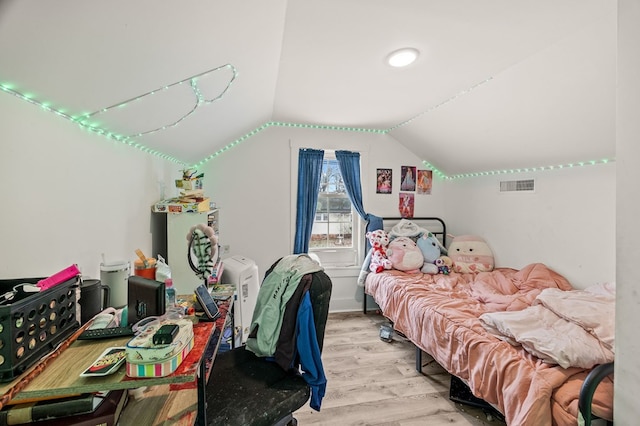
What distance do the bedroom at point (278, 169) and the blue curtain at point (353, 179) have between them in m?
0.13

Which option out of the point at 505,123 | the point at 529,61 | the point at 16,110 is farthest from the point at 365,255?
the point at 16,110

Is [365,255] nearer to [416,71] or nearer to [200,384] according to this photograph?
[416,71]

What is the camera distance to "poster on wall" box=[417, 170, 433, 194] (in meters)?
3.96

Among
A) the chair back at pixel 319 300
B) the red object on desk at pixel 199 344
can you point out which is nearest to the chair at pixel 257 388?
the chair back at pixel 319 300

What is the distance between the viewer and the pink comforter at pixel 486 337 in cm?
136

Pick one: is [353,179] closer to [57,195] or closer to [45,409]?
[57,195]

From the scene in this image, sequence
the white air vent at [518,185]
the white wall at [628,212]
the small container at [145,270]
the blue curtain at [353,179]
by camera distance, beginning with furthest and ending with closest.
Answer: the blue curtain at [353,179], the white air vent at [518,185], the small container at [145,270], the white wall at [628,212]

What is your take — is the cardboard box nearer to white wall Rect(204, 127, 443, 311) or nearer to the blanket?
white wall Rect(204, 127, 443, 311)

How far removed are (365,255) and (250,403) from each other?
268cm

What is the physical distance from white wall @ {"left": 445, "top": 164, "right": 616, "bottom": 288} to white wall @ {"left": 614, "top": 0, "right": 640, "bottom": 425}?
151 centimetres

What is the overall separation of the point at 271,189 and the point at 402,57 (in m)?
2.13

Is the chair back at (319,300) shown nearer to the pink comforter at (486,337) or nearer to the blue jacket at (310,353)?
the blue jacket at (310,353)

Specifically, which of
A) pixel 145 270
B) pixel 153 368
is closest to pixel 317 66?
pixel 145 270

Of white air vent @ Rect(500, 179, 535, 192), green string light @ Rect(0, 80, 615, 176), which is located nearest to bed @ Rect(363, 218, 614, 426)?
white air vent @ Rect(500, 179, 535, 192)
